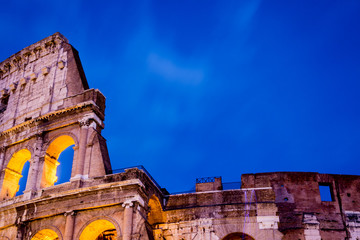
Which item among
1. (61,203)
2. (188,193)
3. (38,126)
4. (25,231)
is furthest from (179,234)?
(38,126)

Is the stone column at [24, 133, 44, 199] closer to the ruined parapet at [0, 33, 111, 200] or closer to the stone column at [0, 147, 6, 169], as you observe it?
the ruined parapet at [0, 33, 111, 200]

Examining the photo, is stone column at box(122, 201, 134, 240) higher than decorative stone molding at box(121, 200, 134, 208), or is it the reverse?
decorative stone molding at box(121, 200, 134, 208)

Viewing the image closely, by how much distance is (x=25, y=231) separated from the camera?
69.8 ft

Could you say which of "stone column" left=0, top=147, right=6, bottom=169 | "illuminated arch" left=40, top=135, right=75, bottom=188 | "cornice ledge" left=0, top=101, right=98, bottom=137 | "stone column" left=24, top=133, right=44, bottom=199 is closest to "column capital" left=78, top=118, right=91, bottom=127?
"cornice ledge" left=0, top=101, right=98, bottom=137

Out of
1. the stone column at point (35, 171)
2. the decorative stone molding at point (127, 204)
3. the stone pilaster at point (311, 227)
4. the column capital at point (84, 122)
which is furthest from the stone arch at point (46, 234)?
the stone pilaster at point (311, 227)

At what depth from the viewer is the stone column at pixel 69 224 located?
19.8 metres

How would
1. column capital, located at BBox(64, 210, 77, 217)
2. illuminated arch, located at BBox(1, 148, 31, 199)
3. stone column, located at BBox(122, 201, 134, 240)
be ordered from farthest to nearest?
illuminated arch, located at BBox(1, 148, 31, 199) → column capital, located at BBox(64, 210, 77, 217) → stone column, located at BBox(122, 201, 134, 240)

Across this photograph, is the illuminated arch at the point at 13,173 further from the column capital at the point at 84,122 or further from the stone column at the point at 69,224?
the stone column at the point at 69,224

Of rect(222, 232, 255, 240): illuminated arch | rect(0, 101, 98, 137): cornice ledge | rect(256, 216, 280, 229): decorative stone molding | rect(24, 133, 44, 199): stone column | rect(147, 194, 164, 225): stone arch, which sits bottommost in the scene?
rect(222, 232, 255, 240): illuminated arch

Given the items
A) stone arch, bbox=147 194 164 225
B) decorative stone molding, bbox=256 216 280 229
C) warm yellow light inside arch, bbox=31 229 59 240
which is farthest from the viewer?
stone arch, bbox=147 194 164 225

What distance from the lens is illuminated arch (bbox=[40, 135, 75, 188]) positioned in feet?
75.6

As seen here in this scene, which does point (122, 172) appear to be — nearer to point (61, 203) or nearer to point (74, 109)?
point (61, 203)

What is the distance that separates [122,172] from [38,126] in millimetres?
6316

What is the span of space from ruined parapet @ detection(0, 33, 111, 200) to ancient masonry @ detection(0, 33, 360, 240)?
0.06m
